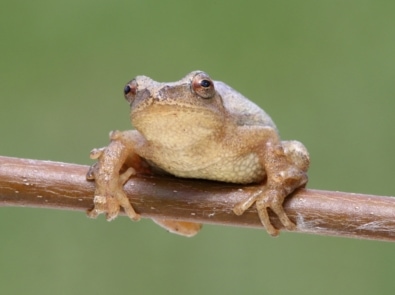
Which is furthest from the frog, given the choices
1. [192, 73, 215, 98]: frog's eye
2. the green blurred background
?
the green blurred background

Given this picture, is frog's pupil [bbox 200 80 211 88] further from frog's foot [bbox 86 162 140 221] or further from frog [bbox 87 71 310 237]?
frog's foot [bbox 86 162 140 221]

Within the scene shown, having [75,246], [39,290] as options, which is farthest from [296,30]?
[39,290]

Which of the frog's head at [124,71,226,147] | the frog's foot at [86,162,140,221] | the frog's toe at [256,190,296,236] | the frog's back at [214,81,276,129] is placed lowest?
the frog's toe at [256,190,296,236]

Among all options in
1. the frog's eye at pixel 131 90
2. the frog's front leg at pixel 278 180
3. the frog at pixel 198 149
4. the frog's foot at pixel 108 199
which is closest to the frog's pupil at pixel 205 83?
the frog at pixel 198 149

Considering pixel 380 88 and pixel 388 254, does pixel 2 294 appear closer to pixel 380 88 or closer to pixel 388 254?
pixel 388 254

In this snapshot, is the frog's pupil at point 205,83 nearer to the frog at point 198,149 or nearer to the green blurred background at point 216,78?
the frog at point 198,149
